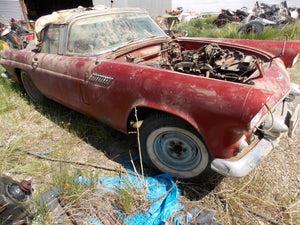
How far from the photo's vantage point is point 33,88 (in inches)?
146

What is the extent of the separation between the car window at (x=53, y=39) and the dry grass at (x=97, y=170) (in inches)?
39.5

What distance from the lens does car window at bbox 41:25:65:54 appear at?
8.84ft

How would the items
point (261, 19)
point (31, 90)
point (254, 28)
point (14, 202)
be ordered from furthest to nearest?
point (261, 19)
point (254, 28)
point (31, 90)
point (14, 202)

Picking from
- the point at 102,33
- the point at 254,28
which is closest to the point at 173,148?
the point at 102,33

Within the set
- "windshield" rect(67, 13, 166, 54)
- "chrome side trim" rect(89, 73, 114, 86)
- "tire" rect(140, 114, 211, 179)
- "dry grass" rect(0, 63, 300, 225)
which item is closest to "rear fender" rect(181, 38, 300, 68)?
"dry grass" rect(0, 63, 300, 225)

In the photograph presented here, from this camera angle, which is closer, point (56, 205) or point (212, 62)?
point (56, 205)

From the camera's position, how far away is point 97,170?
89.7 inches

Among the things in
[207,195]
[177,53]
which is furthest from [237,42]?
[207,195]

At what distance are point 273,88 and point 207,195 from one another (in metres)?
1.13

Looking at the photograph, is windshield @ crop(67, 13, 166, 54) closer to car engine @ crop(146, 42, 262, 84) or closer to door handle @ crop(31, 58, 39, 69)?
car engine @ crop(146, 42, 262, 84)

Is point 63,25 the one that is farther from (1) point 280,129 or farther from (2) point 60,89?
(1) point 280,129

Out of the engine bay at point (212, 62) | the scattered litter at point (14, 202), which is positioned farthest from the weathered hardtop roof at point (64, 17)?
the scattered litter at point (14, 202)

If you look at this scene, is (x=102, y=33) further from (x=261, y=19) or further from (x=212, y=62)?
(x=261, y=19)

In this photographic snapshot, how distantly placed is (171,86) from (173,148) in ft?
2.05
